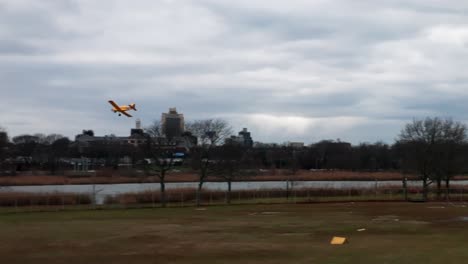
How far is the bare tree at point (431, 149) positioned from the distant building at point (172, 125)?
2574cm

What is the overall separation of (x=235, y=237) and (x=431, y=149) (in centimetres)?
4146

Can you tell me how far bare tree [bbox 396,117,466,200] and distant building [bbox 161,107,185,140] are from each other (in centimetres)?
2574

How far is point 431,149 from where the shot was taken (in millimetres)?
64250

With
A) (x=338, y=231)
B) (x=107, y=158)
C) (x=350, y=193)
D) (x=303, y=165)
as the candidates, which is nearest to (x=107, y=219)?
(x=338, y=231)

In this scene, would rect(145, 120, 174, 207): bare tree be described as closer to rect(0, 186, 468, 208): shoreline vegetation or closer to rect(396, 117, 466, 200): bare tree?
rect(0, 186, 468, 208): shoreline vegetation

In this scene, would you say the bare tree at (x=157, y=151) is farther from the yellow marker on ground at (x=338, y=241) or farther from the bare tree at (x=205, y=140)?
the yellow marker on ground at (x=338, y=241)

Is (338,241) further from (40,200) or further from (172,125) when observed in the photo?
(172,125)

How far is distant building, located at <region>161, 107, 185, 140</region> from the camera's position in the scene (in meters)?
67.7

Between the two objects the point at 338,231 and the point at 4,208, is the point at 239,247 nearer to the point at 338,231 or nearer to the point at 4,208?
the point at 338,231

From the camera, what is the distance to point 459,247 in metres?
23.7

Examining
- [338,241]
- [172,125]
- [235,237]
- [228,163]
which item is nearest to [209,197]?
[228,163]

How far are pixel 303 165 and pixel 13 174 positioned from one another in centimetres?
8353

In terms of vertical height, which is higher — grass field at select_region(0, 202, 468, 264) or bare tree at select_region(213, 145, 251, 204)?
bare tree at select_region(213, 145, 251, 204)

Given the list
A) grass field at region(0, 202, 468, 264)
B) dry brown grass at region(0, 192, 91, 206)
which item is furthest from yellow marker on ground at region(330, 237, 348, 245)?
dry brown grass at region(0, 192, 91, 206)
